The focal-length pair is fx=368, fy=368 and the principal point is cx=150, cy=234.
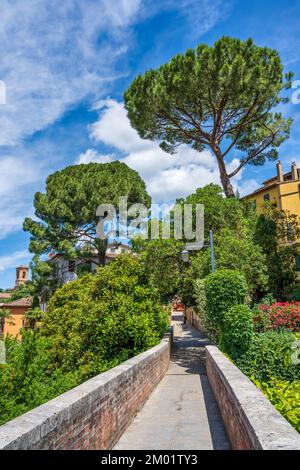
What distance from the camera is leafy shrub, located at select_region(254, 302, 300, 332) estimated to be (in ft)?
41.3

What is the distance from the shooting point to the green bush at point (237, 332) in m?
9.06

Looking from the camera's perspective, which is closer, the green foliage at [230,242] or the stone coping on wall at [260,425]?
the stone coping on wall at [260,425]

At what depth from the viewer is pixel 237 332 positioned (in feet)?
30.1

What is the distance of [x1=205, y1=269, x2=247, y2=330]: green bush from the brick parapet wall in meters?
4.89

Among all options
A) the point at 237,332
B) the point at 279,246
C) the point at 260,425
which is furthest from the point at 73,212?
the point at 260,425

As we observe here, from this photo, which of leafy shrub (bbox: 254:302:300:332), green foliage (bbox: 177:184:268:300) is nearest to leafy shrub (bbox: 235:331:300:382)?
leafy shrub (bbox: 254:302:300:332)

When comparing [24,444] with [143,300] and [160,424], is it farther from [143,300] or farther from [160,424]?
[143,300]

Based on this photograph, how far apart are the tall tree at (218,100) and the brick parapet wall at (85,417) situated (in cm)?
1473

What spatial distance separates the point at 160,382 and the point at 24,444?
807 centimetres

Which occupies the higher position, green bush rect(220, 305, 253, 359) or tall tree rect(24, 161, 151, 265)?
tall tree rect(24, 161, 151, 265)

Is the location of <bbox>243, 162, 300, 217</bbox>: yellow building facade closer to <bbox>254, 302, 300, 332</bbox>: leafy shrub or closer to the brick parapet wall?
<bbox>254, 302, 300, 332</bbox>: leafy shrub

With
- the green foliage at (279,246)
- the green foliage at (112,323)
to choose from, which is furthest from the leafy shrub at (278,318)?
the green foliage at (279,246)

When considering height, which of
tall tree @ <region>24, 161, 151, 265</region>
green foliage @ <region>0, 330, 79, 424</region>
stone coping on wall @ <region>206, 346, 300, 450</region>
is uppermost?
tall tree @ <region>24, 161, 151, 265</region>

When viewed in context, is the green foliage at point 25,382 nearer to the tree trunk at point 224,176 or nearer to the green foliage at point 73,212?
the tree trunk at point 224,176
